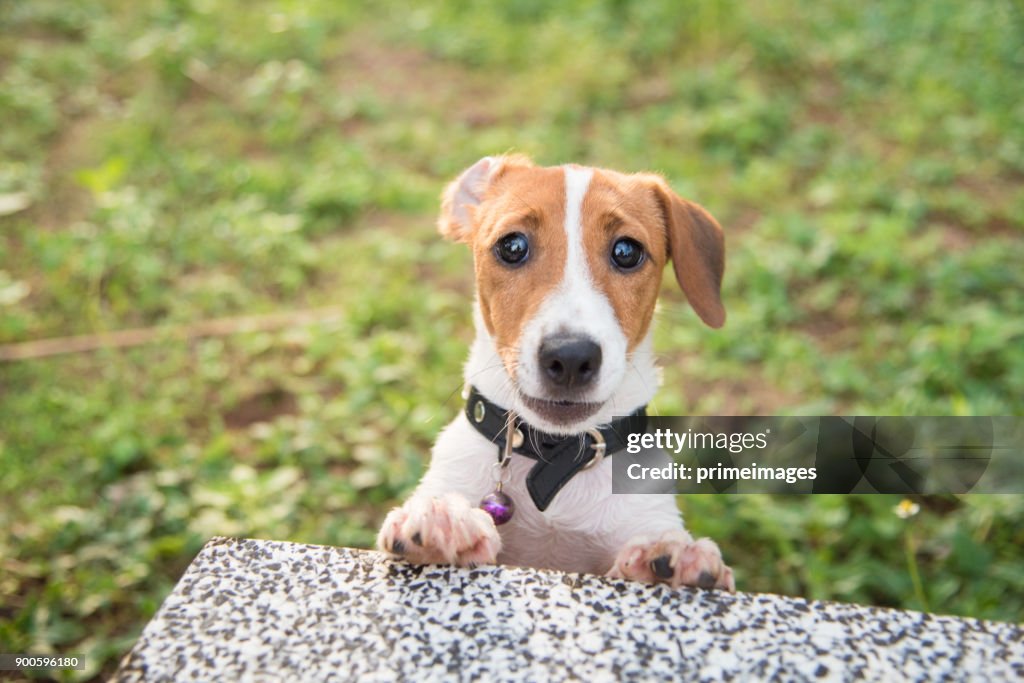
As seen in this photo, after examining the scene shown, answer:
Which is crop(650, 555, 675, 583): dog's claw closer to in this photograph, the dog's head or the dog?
the dog

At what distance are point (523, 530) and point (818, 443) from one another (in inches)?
78.2

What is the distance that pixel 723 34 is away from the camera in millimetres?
7988

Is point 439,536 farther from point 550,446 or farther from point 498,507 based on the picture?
point 550,446

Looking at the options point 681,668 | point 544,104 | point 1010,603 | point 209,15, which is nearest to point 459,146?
point 544,104

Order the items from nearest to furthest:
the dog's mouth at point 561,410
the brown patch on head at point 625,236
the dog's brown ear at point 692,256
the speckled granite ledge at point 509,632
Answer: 1. the speckled granite ledge at point 509,632
2. the dog's mouth at point 561,410
3. the brown patch on head at point 625,236
4. the dog's brown ear at point 692,256

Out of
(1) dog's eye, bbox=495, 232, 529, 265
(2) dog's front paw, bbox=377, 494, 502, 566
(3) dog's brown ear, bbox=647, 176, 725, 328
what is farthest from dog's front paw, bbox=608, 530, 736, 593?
(1) dog's eye, bbox=495, 232, 529, 265

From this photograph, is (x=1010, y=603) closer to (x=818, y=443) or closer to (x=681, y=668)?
(x=818, y=443)

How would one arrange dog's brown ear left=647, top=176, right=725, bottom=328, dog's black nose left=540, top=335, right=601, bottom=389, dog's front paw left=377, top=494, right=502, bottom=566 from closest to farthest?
dog's front paw left=377, top=494, right=502, bottom=566 → dog's black nose left=540, top=335, right=601, bottom=389 → dog's brown ear left=647, top=176, right=725, bottom=328

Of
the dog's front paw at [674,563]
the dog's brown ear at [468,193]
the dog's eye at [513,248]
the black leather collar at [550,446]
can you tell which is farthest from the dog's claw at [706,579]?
the dog's brown ear at [468,193]

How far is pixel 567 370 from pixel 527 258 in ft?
1.73

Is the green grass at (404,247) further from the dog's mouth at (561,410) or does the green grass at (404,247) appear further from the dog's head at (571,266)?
the dog's mouth at (561,410)

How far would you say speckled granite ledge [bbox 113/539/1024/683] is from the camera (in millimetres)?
1955

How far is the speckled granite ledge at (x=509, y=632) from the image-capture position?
1.96m

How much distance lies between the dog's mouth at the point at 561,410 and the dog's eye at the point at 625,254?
0.54 metres
